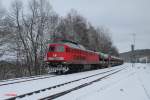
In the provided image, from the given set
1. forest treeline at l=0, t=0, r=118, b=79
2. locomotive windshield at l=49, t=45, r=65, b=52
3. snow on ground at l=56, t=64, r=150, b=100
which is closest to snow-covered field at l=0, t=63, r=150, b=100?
snow on ground at l=56, t=64, r=150, b=100

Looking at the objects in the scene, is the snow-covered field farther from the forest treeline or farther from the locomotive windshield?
the forest treeline

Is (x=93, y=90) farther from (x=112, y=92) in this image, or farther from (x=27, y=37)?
(x=27, y=37)

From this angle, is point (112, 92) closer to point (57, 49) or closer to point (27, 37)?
point (57, 49)

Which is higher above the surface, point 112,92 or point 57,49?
point 57,49

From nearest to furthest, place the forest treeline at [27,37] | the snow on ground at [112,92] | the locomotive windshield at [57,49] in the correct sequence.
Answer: the snow on ground at [112,92] → the locomotive windshield at [57,49] → the forest treeline at [27,37]

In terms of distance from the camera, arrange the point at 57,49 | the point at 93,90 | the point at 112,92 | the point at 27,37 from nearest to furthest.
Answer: the point at 112,92, the point at 93,90, the point at 57,49, the point at 27,37

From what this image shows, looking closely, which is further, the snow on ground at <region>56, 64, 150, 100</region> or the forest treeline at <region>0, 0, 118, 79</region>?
the forest treeline at <region>0, 0, 118, 79</region>

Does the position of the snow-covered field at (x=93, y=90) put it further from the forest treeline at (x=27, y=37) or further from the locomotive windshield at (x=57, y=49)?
the forest treeline at (x=27, y=37)

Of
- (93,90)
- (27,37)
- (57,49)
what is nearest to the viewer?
(93,90)

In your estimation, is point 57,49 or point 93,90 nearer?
point 93,90

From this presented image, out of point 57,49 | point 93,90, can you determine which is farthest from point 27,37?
point 93,90

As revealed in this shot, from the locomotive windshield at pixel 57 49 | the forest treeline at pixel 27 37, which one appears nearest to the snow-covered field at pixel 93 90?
the locomotive windshield at pixel 57 49

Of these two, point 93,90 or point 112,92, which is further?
point 93,90

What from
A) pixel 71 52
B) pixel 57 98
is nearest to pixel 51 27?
pixel 71 52
